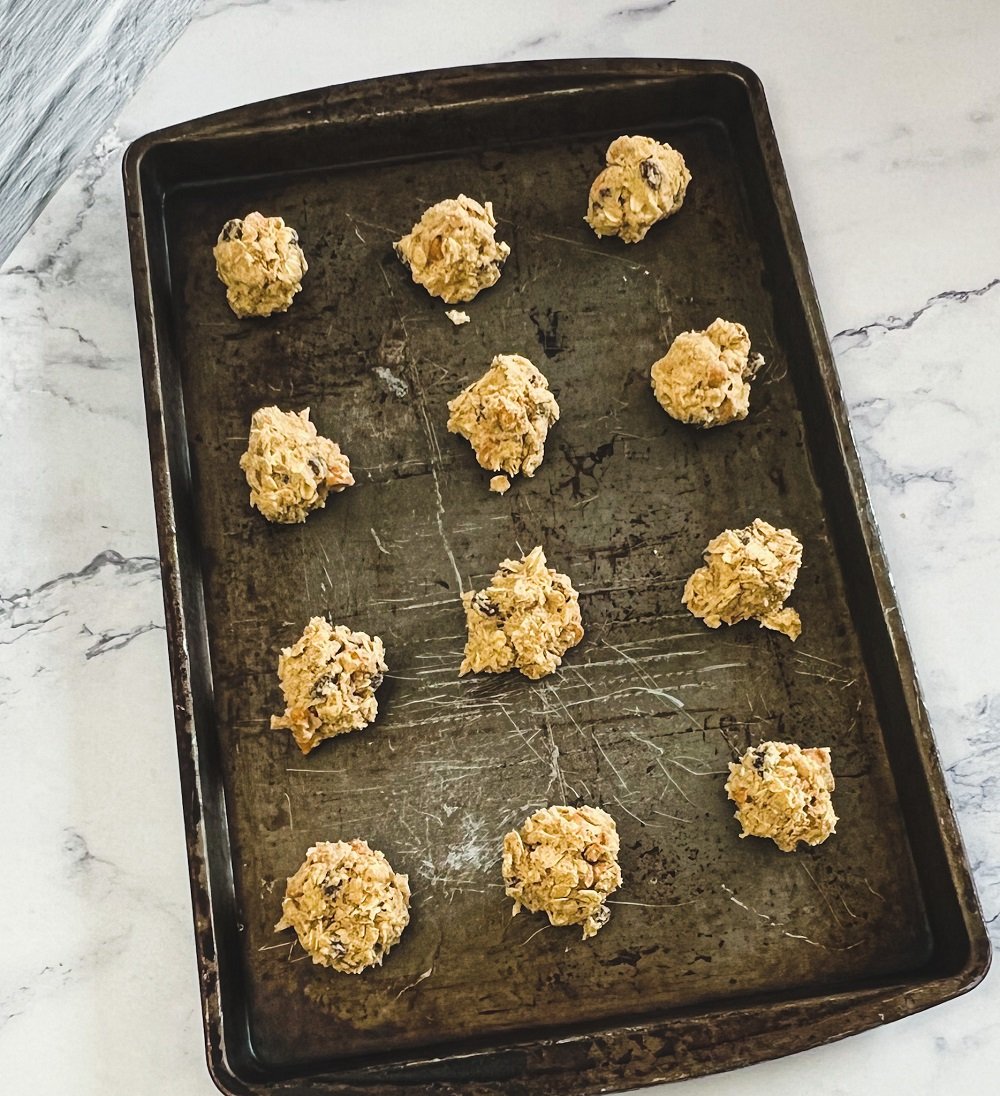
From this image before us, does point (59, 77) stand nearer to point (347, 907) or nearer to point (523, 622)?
point (523, 622)

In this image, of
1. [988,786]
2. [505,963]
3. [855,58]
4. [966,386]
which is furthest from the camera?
[855,58]

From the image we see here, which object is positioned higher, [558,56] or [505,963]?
[558,56]

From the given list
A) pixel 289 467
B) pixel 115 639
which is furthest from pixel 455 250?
pixel 115 639

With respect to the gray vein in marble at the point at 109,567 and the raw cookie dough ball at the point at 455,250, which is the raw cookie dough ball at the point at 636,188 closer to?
the raw cookie dough ball at the point at 455,250

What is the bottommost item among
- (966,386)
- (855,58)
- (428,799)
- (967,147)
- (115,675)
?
Result: (428,799)

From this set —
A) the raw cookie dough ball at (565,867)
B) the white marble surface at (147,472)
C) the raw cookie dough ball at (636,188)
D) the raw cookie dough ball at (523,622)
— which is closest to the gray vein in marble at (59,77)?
the white marble surface at (147,472)

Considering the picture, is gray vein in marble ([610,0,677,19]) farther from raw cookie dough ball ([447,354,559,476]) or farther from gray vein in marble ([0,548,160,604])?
gray vein in marble ([0,548,160,604])

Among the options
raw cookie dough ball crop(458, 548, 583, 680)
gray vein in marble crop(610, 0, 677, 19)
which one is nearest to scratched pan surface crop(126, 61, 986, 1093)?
raw cookie dough ball crop(458, 548, 583, 680)

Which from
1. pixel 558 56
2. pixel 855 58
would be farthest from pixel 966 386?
pixel 558 56

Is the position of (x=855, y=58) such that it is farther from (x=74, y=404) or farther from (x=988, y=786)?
(x=74, y=404)
